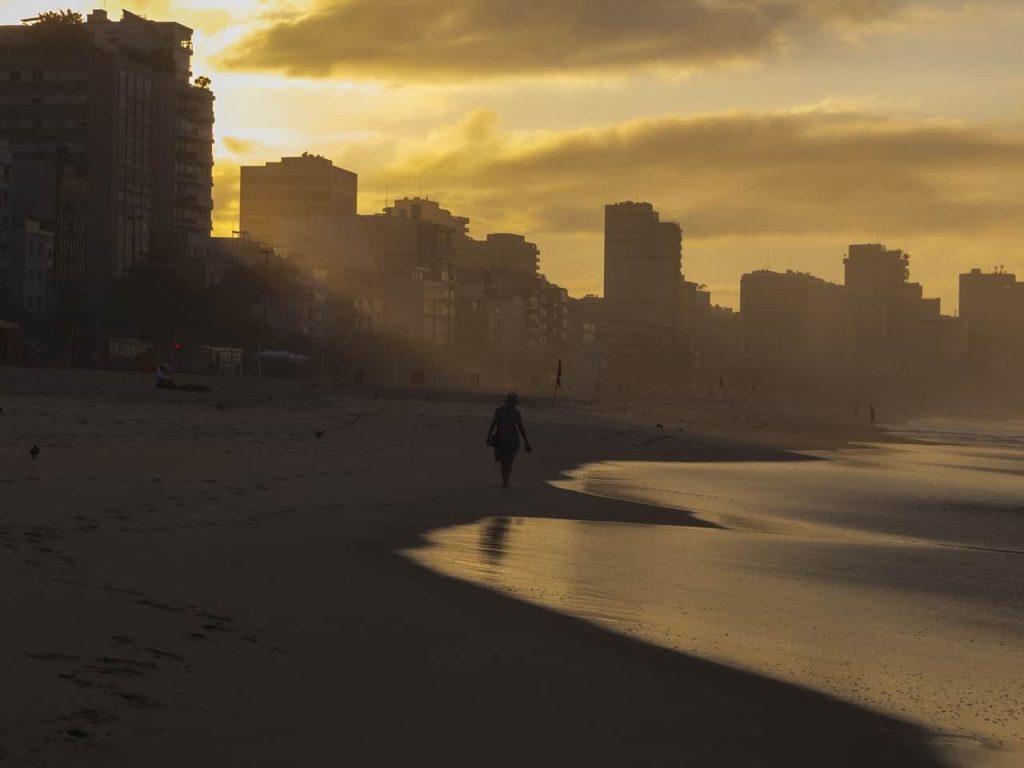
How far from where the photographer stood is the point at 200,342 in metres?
122

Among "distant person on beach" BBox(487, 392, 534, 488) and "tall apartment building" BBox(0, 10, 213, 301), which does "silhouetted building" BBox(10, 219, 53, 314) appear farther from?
"distant person on beach" BBox(487, 392, 534, 488)

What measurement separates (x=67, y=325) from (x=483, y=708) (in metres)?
103

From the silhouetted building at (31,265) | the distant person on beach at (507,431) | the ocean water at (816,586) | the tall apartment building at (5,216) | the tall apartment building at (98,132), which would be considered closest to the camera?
the ocean water at (816,586)

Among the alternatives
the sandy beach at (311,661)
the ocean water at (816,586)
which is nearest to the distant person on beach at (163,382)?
the ocean water at (816,586)

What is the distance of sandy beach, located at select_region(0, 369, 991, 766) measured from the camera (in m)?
7.39

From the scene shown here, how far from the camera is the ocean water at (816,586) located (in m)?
10.8

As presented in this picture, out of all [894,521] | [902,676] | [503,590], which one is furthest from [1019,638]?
[894,521]

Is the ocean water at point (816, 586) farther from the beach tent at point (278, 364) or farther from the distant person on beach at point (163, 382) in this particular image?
the beach tent at point (278, 364)

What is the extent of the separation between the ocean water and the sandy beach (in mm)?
524

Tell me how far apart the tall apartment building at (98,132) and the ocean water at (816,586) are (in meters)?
115

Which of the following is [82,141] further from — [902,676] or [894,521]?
[902,676]

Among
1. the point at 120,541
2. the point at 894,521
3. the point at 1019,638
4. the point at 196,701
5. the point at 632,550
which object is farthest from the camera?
the point at 894,521

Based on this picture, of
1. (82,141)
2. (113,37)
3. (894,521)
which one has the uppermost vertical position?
(113,37)

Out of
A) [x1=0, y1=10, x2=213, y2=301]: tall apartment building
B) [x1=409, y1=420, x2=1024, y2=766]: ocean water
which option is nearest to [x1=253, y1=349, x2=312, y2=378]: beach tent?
[x1=0, y1=10, x2=213, y2=301]: tall apartment building
